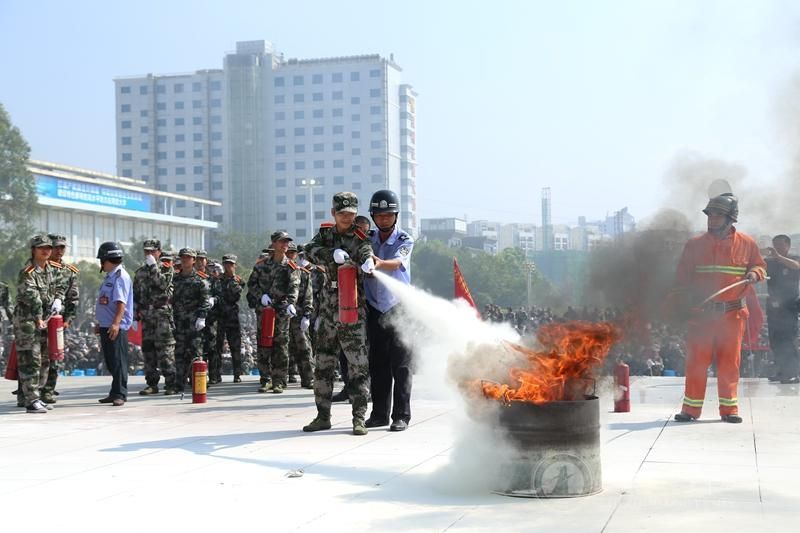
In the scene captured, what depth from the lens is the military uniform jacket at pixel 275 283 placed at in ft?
46.1

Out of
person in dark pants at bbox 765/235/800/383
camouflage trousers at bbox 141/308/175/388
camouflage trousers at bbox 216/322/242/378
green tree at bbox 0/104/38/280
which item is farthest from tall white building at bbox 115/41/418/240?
camouflage trousers at bbox 141/308/175/388

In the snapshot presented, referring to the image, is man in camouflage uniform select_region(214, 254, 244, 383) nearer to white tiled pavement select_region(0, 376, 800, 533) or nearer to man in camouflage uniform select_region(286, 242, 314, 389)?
man in camouflage uniform select_region(286, 242, 314, 389)

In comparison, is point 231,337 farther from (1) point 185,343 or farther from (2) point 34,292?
(2) point 34,292

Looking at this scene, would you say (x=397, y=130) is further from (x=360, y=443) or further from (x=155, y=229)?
(x=360, y=443)

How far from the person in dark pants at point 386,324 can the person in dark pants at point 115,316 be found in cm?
440

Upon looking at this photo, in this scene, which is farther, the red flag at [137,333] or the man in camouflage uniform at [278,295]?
the red flag at [137,333]

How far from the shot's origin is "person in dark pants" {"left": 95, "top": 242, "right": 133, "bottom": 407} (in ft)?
41.4

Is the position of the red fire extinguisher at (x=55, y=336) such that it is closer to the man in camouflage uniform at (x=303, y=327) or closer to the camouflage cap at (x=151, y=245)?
the camouflage cap at (x=151, y=245)

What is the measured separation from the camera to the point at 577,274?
33.1 ft

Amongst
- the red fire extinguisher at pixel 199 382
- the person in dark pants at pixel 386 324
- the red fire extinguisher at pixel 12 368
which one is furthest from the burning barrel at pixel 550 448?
the red fire extinguisher at pixel 12 368

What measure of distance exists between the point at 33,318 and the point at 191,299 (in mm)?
3083

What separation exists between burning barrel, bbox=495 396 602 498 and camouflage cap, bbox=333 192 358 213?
3.60 m

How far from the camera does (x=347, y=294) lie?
9.11 meters

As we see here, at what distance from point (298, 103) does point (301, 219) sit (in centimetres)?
1918
